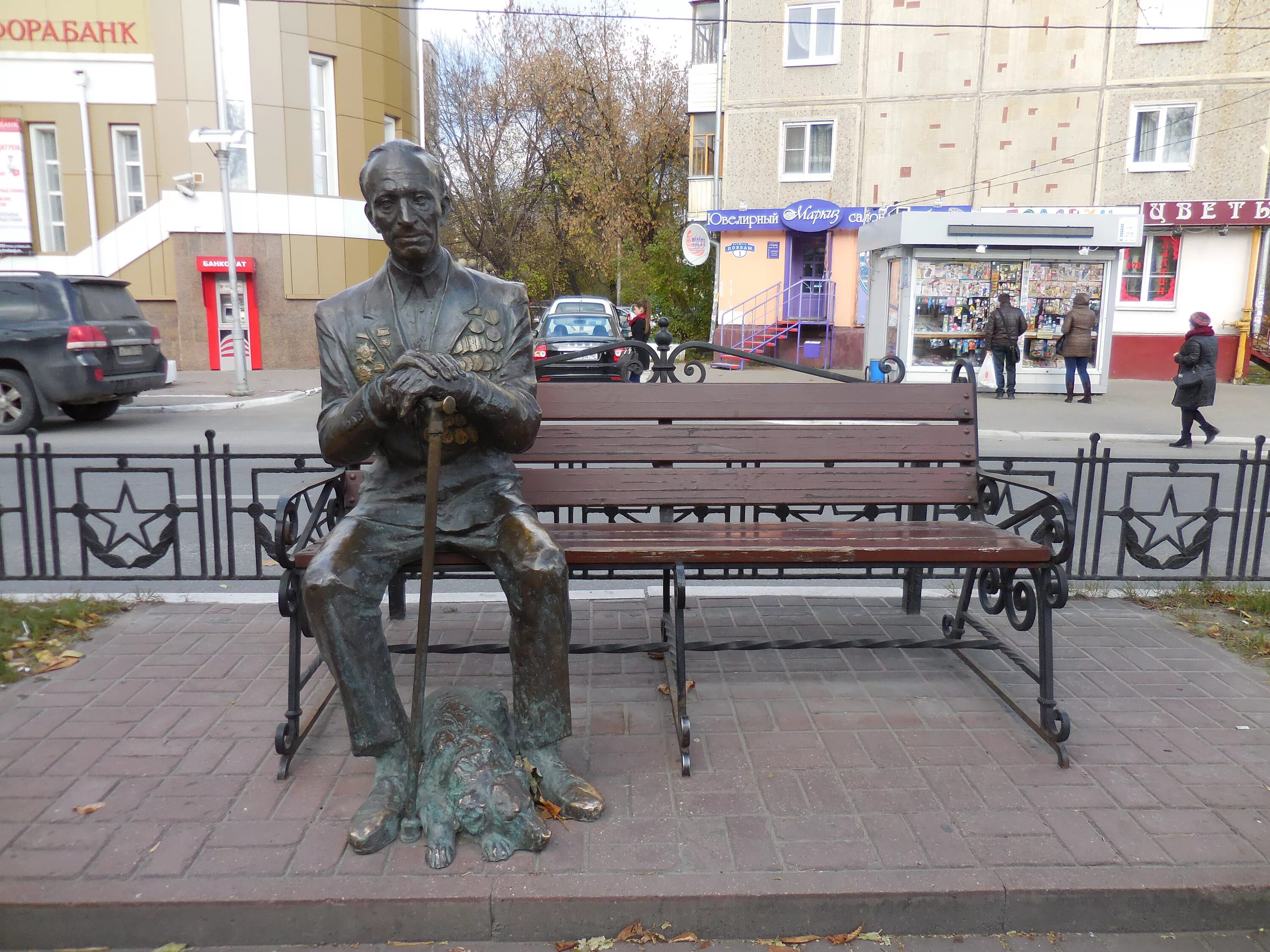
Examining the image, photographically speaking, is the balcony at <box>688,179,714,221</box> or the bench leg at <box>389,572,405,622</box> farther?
the balcony at <box>688,179,714,221</box>

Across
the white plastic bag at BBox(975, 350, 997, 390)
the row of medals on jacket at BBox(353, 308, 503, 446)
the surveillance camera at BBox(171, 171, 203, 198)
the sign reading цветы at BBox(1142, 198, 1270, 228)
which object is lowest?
the white plastic bag at BBox(975, 350, 997, 390)

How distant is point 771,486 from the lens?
4.17 metres

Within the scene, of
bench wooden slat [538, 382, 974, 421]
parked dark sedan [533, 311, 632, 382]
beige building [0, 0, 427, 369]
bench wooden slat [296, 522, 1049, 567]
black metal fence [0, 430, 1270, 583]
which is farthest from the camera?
beige building [0, 0, 427, 369]

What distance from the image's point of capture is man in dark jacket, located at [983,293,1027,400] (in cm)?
1614

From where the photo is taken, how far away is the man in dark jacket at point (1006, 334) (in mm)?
16141

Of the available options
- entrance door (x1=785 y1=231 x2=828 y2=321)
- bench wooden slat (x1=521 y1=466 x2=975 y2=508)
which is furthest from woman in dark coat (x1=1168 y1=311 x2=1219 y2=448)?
entrance door (x1=785 y1=231 x2=828 y2=321)

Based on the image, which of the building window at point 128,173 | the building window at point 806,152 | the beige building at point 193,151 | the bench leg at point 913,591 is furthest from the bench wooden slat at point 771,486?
the building window at point 806,152

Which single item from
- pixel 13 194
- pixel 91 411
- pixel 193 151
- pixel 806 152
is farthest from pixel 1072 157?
pixel 13 194

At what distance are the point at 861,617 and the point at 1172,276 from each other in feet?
67.5

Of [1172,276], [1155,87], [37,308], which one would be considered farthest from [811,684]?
[1155,87]

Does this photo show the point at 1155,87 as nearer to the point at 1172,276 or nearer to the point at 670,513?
the point at 1172,276

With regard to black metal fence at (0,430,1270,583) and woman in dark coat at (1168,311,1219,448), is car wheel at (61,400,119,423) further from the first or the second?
woman in dark coat at (1168,311,1219,448)

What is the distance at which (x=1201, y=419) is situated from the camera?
38.4 feet

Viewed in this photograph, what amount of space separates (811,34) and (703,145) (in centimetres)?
492
